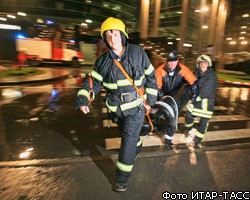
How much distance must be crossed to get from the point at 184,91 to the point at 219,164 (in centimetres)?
131

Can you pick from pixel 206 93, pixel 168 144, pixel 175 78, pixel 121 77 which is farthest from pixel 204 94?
pixel 121 77

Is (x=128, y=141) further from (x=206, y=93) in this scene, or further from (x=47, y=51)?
(x=47, y=51)

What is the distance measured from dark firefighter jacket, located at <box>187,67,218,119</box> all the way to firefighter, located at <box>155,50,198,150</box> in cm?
19

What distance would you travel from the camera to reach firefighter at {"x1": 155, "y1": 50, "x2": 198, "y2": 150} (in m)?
4.00

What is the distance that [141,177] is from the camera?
3.20 m

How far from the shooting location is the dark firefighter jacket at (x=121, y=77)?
9.10ft

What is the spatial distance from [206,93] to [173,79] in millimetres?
666

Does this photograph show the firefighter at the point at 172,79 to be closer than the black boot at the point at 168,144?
Yes

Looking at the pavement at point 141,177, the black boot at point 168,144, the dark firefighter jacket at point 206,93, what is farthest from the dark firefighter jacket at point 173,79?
the pavement at point 141,177

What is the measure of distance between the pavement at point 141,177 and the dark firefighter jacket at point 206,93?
728mm

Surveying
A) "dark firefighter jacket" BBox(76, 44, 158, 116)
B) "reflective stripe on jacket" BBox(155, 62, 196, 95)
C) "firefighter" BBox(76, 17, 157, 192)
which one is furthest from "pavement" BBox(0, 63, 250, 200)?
"reflective stripe on jacket" BBox(155, 62, 196, 95)

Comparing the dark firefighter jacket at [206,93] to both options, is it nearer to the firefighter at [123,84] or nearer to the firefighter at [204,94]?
the firefighter at [204,94]

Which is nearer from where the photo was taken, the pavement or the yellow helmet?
the yellow helmet

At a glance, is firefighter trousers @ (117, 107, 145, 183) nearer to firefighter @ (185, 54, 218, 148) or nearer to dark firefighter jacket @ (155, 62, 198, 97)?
dark firefighter jacket @ (155, 62, 198, 97)
